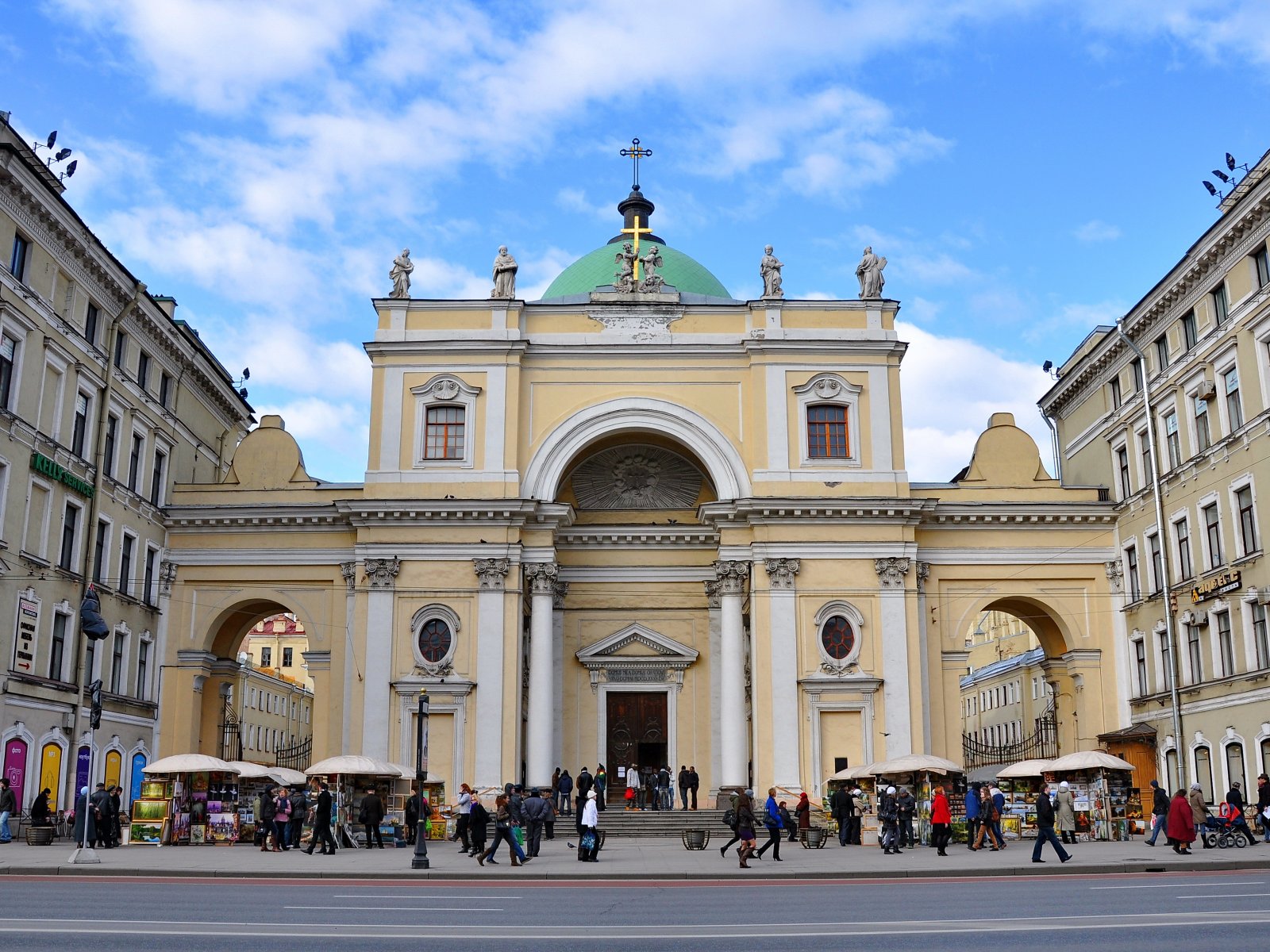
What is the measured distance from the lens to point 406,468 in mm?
41219

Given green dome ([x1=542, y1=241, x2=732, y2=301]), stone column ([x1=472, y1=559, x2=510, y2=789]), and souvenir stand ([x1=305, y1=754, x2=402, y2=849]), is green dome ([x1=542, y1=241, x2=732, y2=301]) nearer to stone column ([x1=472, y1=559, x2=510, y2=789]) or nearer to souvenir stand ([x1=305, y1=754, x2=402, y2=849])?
stone column ([x1=472, y1=559, x2=510, y2=789])

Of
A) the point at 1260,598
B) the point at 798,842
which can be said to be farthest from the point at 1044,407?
the point at 798,842

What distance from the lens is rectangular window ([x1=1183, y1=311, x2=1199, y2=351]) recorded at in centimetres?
3712

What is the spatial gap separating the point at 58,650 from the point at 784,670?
65.5ft

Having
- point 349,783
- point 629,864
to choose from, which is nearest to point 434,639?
point 349,783

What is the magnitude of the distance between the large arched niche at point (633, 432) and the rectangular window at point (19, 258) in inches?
595

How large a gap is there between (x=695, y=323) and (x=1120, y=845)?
20.2 meters

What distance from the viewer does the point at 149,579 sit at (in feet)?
137

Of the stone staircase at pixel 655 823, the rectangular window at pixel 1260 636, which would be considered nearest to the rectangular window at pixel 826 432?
the stone staircase at pixel 655 823

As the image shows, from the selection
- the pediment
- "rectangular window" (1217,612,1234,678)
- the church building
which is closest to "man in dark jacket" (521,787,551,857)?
A: the church building

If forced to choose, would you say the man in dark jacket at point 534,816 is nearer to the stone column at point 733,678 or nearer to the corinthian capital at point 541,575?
the stone column at point 733,678

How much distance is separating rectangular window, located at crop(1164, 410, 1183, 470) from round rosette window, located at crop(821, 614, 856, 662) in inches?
408

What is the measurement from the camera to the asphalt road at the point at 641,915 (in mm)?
11945

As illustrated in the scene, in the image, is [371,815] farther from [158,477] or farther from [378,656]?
[158,477]
